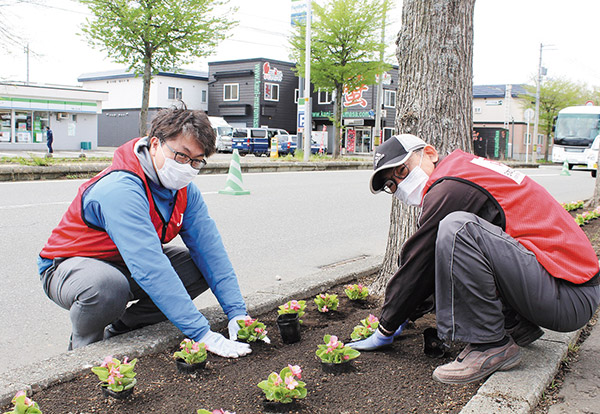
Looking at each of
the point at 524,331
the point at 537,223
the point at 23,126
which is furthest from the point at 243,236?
the point at 23,126

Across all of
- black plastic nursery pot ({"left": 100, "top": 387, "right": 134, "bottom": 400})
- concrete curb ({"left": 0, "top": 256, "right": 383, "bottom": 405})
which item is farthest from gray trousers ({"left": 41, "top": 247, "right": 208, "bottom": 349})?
black plastic nursery pot ({"left": 100, "top": 387, "right": 134, "bottom": 400})

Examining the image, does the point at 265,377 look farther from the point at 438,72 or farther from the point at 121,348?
the point at 438,72

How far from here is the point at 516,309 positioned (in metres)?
2.48

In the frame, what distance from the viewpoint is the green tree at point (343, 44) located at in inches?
1096

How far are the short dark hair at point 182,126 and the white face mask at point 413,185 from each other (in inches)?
38.9

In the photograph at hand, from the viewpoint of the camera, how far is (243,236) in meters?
6.99

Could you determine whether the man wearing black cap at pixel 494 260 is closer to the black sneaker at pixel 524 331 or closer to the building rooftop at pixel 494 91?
the black sneaker at pixel 524 331

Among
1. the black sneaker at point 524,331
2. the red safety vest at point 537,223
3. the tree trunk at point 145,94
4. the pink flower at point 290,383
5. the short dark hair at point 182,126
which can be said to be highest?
the tree trunk at point 145,94

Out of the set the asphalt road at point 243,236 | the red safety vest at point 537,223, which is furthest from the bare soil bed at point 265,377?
the asphalt road at point 243,236

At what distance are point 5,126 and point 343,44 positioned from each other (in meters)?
19.0

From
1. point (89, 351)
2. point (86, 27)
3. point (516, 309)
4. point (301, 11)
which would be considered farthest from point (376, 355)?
point (301, 11)

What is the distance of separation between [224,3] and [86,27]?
545cm

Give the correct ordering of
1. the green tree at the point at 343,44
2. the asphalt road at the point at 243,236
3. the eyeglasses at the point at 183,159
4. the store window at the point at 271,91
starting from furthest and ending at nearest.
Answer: the store window at the point at 271,91
the green tree at the point at 343,44
the asphalt road at the point at 243,236
the eyeglasses at the point at 183,159

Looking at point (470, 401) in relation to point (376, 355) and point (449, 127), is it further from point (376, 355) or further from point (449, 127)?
point (449, 127)
